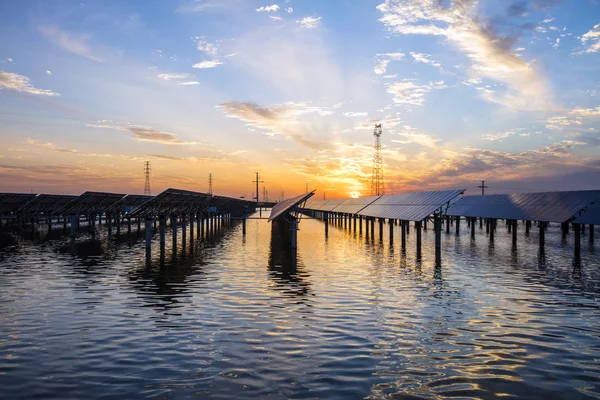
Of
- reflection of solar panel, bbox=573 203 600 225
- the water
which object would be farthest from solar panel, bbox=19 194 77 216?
reflection of solar panel, bbox=573 203 600 225

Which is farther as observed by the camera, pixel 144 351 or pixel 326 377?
pixel 144 351

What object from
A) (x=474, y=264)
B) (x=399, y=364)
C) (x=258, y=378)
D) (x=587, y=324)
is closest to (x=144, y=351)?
(x=258, y=378)

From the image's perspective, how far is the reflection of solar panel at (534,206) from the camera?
4622 centimetres

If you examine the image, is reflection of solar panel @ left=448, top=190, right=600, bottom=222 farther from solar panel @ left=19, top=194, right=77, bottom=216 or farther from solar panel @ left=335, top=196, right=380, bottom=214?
solar panel @ left=19, top=194, right=77, bottom=216

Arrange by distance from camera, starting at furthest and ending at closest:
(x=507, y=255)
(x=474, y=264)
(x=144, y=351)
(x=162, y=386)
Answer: (x=507, y=255)
(x=474, y=264)
(x=144, y=351)
(x=162, y=386)

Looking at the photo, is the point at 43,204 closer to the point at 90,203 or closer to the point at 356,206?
the point at 90,203

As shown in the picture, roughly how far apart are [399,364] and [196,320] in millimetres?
7963

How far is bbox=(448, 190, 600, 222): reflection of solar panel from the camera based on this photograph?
46219 mm

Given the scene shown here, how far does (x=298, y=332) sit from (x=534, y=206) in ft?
157

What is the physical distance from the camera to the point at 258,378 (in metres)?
11.2

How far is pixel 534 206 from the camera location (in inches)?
2109

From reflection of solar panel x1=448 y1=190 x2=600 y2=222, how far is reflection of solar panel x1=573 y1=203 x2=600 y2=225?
63 cm

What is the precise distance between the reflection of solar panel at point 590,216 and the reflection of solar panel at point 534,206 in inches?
25.0

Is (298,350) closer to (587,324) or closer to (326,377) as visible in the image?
(326,377)
